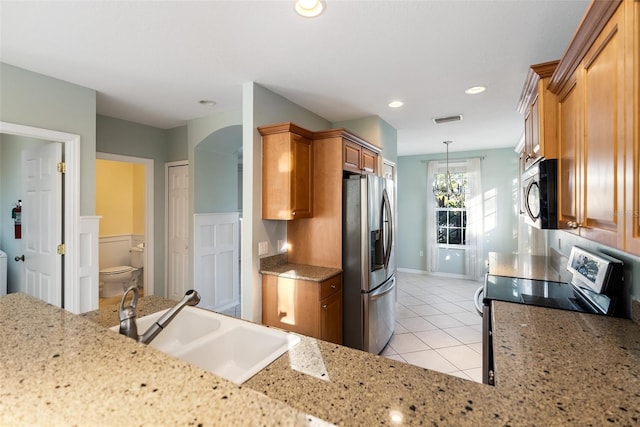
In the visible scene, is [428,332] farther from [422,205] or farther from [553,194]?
[422,205]

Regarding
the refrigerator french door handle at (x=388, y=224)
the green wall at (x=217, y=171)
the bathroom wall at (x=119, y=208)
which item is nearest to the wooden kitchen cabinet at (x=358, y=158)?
the refrigerator french door handle at (x=388, y=224)

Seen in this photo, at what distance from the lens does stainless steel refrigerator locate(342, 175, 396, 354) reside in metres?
2.77

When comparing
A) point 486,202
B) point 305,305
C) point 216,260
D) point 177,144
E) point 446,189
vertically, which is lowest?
point 305,305

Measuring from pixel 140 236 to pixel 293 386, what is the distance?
18.1ft

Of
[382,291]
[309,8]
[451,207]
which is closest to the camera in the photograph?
[309,8]

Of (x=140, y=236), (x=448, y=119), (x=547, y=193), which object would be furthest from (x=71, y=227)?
(x=448, y=119)

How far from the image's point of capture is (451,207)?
6281 mm

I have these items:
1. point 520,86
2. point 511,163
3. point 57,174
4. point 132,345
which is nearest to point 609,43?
point 132,345

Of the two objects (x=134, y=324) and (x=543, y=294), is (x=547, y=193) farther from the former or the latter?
(x=134, y=324)

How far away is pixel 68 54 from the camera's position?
7.27ft

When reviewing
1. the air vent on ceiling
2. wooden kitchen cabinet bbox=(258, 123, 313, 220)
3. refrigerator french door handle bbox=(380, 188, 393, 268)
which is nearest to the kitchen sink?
wooden kitchen cabinet bbox=(258, 123, 313, 220)

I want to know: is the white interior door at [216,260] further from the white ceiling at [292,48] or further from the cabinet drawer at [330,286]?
the cabinet drawer at [330,286]

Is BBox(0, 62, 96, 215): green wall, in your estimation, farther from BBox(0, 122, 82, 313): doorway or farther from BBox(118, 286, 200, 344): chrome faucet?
BBox(118, 286, 200, 344): chrome faucet

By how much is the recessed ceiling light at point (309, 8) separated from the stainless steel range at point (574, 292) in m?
1.95
